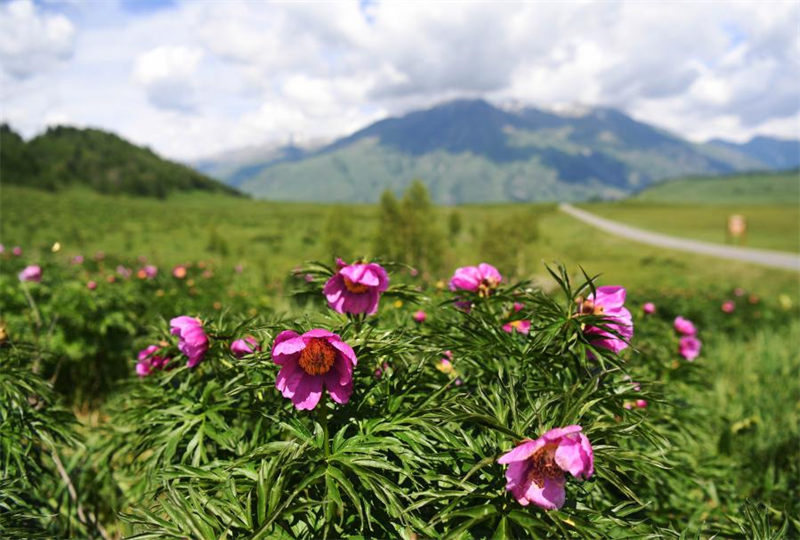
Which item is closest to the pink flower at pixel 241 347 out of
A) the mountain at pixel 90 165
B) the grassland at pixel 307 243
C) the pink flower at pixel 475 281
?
the pink flower at pixel 475 281

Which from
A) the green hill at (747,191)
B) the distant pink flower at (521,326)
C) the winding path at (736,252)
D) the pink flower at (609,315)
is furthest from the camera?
the green hill at (747,191)

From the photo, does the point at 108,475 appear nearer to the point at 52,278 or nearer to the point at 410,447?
the point at 410,447

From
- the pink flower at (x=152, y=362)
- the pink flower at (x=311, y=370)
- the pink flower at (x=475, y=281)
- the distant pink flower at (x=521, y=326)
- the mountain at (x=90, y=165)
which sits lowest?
the pink flower at (x=152, y=362)

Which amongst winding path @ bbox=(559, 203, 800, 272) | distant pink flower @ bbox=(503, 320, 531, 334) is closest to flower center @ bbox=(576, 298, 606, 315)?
distant pink flower @ bbox=(503, 320, 531, 334)

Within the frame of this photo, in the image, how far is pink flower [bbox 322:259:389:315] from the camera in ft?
5.00

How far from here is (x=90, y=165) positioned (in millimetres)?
93812

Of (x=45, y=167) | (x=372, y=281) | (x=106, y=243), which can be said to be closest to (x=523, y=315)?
(x=372, y=281)

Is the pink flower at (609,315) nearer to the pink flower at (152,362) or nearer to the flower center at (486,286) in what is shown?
the flower center at (486,286)

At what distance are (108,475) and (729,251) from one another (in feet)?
125

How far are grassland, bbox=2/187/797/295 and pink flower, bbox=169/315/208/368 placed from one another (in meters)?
12.0

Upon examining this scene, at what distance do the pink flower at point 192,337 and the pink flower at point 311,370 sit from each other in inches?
17.9

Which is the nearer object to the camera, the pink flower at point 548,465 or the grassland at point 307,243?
the pink flower at point 548,465

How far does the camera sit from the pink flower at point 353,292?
153 cm

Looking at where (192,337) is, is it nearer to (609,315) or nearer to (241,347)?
(241,347)
